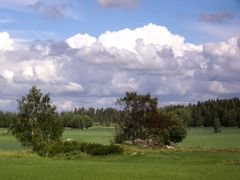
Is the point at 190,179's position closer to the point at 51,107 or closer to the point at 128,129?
the point at 51,107

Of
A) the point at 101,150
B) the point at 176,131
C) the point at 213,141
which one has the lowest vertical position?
the point at 101,150

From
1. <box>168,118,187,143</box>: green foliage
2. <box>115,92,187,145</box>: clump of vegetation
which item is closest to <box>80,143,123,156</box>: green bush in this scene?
<box>115,92,187,145</box>: clump of vegetation

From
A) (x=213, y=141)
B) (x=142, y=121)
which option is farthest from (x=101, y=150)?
(x=213, y=141)

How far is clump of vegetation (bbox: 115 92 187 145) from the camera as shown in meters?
79.8

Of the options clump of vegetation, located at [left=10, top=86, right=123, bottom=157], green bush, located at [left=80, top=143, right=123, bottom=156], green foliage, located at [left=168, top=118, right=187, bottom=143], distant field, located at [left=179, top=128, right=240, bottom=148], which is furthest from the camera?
distant field, located at [left=179, top=128, right=240, bottom=148]

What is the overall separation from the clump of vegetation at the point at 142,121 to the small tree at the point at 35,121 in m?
13.3

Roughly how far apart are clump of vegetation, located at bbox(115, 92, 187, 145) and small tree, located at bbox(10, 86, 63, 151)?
13.3 m

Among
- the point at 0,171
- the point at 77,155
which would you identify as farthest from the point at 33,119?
the point at 0,171

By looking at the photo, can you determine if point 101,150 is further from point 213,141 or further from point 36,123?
point 213,141

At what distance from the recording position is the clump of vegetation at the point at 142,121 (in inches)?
3142

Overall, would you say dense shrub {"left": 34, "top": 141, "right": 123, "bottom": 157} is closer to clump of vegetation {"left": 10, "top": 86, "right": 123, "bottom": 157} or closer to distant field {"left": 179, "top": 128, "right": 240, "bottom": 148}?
clump of vegetation {"left": 10, "top": 86, "right": 123, "bottom": 157}

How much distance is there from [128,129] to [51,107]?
47.3ft

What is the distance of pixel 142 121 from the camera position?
264 feet

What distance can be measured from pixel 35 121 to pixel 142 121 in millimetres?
17803
